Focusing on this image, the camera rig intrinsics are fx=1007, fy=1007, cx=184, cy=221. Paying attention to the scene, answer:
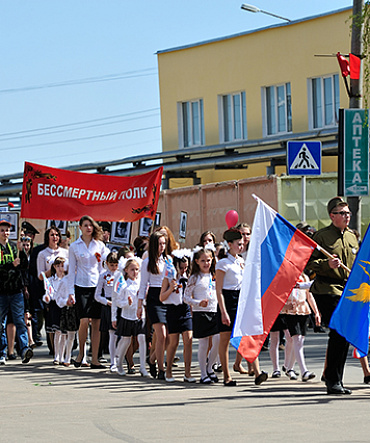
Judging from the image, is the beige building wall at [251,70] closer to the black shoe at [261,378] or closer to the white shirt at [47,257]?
the white shirt at [47,257]

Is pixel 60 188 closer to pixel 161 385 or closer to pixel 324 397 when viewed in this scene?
pixel 161 385

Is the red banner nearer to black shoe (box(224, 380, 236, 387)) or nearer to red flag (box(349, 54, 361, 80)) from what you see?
red flag (box(349, 54, 361, 80))

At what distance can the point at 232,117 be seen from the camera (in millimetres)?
35219

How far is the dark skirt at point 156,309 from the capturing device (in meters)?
12.3

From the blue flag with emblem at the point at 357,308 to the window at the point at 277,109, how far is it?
22936 millimetres

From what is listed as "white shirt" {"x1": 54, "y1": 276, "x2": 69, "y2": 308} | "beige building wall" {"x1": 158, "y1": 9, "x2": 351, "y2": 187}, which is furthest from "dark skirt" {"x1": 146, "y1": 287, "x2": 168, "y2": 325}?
"beige building wall" {"x1": 158, "y1": 9, "x2": 351, "y2": 187}

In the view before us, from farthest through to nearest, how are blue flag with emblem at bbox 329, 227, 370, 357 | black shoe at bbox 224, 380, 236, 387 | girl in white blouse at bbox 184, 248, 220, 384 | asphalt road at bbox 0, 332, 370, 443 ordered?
girl in white blouse at bbox 184, 248, 220, 384
black shoe at bbox 224, 380, 236, 387
blue flag with emblem at bbox 329, 227, 370, 357
asphalt road at bbox 0, 332, 370, 443

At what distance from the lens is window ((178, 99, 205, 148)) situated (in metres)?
36.5

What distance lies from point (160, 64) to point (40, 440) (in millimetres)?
30641

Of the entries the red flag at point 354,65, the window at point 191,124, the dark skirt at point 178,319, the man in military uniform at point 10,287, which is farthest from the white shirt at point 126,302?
the window at point 191,124

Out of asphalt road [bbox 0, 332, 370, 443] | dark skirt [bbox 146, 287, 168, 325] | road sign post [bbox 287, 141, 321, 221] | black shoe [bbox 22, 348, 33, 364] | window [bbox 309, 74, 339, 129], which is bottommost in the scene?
asphalt road [bbox 0, 332, 370, 443]

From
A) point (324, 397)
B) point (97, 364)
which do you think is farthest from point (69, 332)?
point (324, 397)

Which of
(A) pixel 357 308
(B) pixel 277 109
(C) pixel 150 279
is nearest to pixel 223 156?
(B) pixel 277 109

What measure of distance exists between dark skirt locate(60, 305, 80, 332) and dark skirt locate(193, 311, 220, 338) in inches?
111
